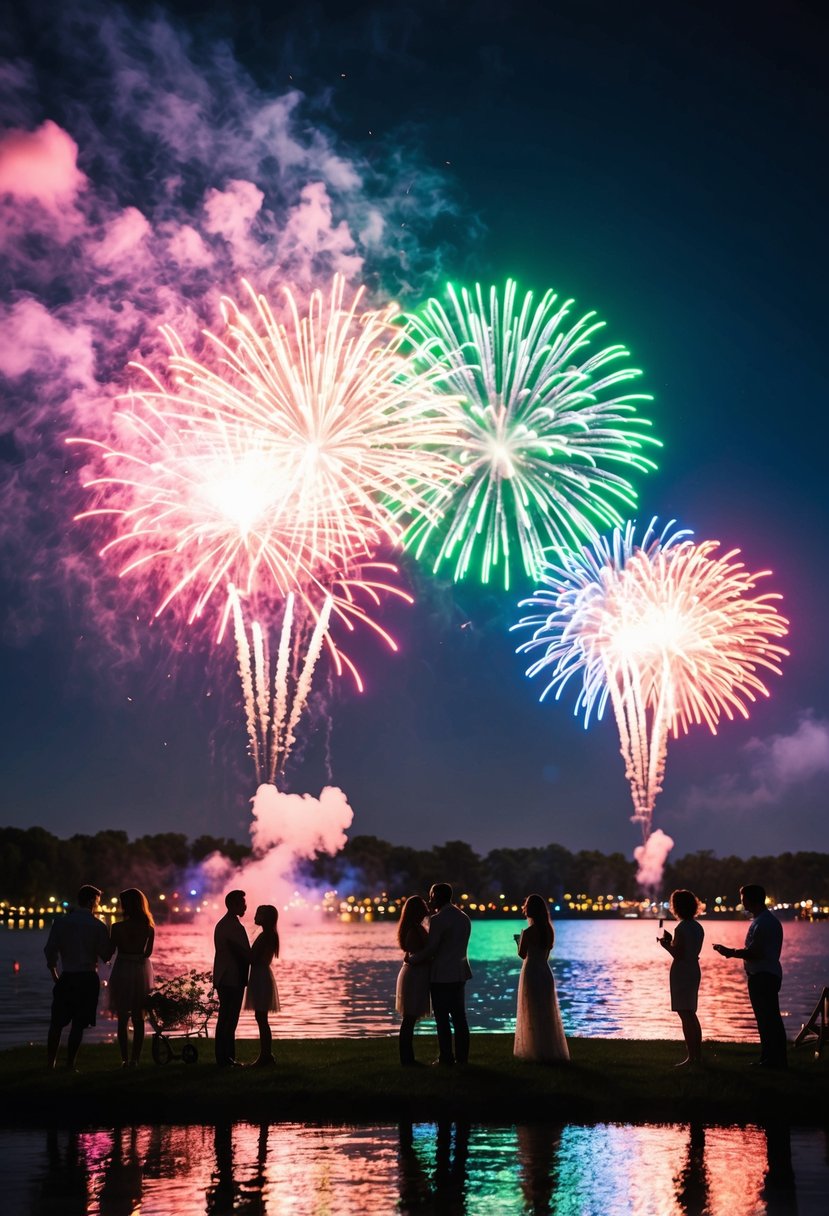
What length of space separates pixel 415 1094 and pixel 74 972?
16.8ft

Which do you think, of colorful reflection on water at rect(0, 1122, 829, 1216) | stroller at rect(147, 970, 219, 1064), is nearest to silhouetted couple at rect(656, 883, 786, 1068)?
colorful reflection on water at rect(0, 1122, 829, 1216)

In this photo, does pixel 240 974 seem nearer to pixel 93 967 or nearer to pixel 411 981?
pixel 93 967

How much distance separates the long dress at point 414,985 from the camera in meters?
18.0

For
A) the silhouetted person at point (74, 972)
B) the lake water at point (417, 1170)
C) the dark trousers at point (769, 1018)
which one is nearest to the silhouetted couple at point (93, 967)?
the silhouetted person at point (74, 972)

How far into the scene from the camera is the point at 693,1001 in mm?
18156

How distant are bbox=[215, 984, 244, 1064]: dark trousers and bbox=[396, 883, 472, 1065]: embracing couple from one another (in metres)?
2.30

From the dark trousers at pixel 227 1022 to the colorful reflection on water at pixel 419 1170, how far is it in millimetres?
3292

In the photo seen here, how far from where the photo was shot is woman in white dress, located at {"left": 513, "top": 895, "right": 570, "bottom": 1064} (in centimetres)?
1806

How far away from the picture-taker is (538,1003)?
18.3 m

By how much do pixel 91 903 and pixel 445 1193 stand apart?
347 inches

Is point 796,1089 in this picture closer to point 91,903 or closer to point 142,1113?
point 142,1113

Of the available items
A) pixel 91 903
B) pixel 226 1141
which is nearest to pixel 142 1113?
pixel 226 1141

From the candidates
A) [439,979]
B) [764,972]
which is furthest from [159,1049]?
[764,972]

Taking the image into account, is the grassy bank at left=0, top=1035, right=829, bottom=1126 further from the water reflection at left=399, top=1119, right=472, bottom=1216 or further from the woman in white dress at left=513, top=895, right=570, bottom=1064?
the water reflection at left=399, top=1119, right=472, bottom=1216
